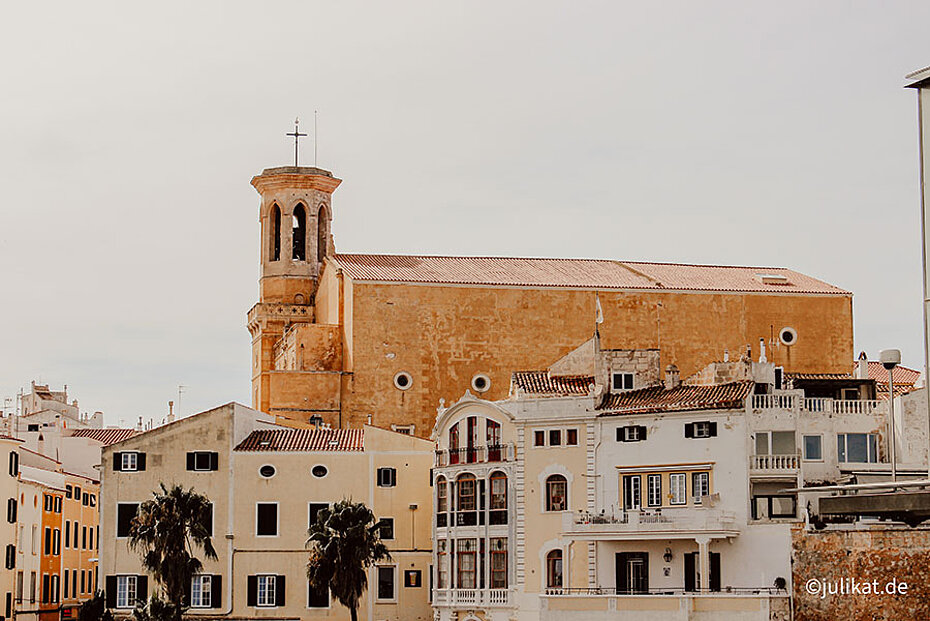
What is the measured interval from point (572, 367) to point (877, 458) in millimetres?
12112

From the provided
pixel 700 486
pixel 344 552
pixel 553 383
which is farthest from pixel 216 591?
pixel 700 486

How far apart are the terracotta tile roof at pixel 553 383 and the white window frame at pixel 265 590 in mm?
11359

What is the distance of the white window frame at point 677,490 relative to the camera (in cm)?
5025

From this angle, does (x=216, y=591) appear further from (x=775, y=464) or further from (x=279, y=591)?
(x=775, y=464)

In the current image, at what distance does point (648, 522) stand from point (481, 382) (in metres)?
21.2

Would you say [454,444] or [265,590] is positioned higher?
[454,444]

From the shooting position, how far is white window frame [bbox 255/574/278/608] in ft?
189

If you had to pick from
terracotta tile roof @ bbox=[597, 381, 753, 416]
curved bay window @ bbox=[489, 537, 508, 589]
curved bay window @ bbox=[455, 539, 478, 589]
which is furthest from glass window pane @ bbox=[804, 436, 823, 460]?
curved bay window @ bbox=[455, 539, 478, 589]

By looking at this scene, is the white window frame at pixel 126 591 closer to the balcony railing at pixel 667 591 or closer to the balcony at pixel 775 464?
the balcony railing at pixel 667 591

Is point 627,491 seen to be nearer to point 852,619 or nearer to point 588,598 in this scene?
point 588,598

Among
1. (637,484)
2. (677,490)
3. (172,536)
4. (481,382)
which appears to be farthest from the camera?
(481,382)

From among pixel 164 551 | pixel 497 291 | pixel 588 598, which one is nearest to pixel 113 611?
pixel 164 551

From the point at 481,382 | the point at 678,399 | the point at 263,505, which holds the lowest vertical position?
the point at 263,505

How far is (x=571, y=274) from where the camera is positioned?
242 ft
